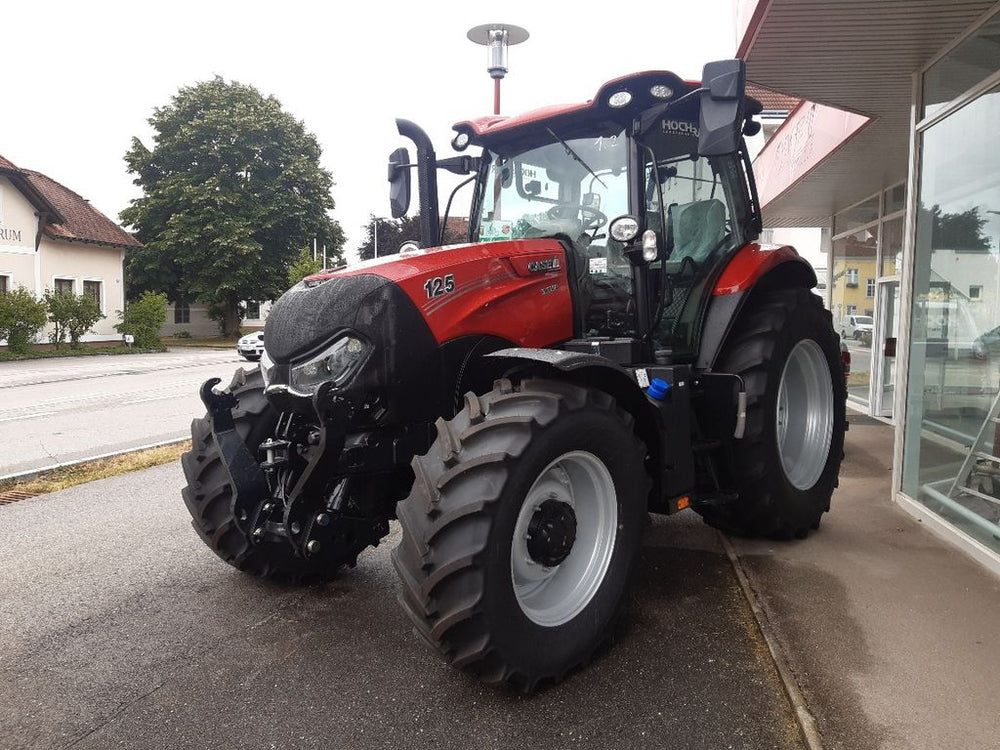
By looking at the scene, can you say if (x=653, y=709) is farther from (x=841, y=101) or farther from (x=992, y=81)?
(x=841, y=101)

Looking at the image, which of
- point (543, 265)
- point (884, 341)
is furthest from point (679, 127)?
point (884, 341)

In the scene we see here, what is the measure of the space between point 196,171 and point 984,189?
38255 mm

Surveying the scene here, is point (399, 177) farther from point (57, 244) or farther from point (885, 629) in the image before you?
point (57, 244)

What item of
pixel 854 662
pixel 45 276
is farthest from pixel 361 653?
pixel 45 276

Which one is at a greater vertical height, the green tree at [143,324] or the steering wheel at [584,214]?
the steering wheel at [584,214]

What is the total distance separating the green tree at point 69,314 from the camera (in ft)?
89.5

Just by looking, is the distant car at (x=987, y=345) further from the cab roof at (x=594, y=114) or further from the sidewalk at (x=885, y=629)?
the cab roof at (x=594, y=114)

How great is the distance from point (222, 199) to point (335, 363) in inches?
1426

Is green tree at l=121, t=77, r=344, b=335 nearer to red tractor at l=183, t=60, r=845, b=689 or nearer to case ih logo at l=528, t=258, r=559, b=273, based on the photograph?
red tractor at l=183, t=60, r=845, b=689

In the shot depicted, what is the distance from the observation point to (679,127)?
4.08m

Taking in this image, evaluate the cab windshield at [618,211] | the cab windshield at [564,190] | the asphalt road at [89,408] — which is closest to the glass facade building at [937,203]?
the cab windshield at [618,211]

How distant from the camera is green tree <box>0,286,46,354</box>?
81.5 feet

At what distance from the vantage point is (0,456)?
311 inches

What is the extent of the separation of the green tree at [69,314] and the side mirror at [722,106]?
2904 centimetres
